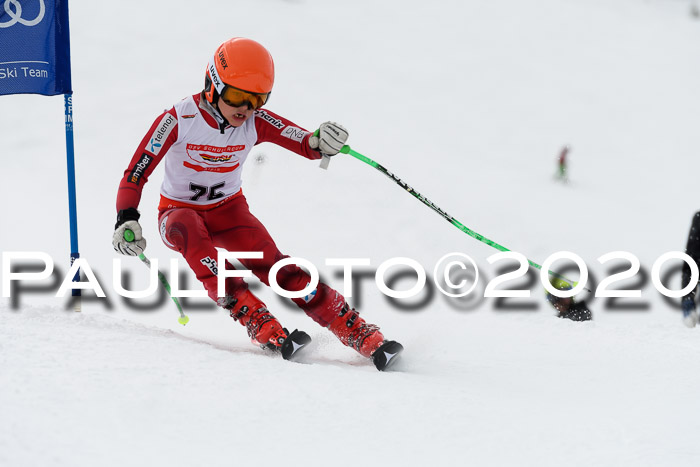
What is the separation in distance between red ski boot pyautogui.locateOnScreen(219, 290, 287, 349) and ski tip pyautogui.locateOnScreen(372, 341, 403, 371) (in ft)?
1.77

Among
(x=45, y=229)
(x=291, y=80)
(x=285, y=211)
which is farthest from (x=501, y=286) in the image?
(x=291, y=80)

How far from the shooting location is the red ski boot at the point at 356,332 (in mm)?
3857

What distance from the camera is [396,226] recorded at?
8.68 meters

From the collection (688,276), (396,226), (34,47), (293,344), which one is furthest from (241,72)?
(396,226)

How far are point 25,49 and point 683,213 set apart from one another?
38.3ft

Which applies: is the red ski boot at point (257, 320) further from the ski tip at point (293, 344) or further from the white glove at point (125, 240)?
the white glove at point (125, 240)

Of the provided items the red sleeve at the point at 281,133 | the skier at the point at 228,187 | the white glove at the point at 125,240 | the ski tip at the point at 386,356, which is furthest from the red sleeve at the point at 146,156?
the ski tip at the point at 386,356

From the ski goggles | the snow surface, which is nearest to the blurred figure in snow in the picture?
the snow surface

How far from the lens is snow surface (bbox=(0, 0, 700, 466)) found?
2.47 metres

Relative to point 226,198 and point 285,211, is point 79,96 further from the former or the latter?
point 226,198

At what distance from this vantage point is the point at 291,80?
46.5 ft

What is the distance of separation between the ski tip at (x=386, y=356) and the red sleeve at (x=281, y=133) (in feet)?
4.74

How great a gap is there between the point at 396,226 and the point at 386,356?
203 inches

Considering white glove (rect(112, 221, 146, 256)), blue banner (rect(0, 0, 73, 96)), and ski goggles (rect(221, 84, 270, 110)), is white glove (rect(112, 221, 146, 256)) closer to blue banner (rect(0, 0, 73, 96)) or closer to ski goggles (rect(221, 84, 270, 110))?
ski goggles (rect(221, 84, 270, 110))
